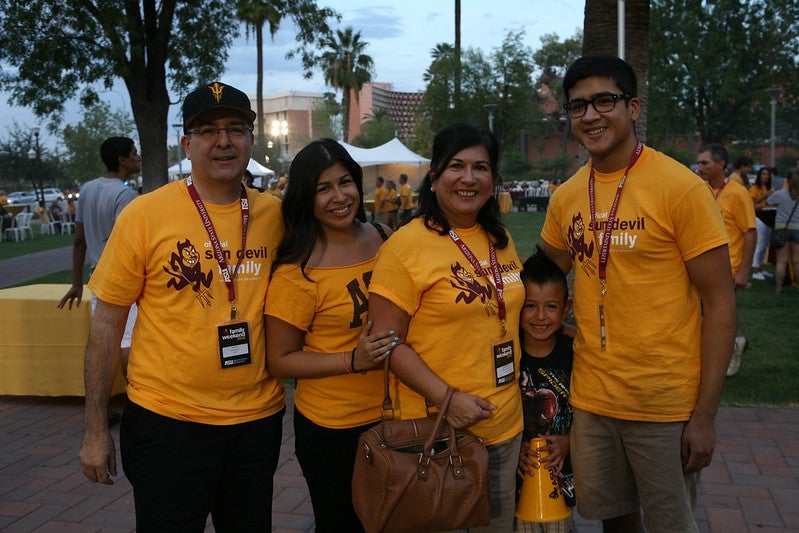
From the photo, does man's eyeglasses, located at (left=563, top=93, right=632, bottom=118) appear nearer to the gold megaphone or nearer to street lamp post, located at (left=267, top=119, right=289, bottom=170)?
the gold megaphone

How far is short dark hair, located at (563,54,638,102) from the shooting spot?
8.23 ft

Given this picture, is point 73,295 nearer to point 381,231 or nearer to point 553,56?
point 381,231

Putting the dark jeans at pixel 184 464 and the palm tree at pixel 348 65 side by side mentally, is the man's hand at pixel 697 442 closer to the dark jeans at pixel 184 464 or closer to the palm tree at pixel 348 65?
the dark jeans at pixel 184 464

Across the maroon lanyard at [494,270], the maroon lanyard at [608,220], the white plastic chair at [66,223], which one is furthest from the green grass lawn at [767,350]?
the white plastic chair at [66,223]

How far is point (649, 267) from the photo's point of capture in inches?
96.3

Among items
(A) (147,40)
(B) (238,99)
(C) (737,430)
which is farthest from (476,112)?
(B) (238,99)

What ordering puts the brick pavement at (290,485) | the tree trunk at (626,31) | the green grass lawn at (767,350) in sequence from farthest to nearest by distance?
the tree trunk at (626,31) < the green grass lawn at (767,350) < the brick pavement at (290,485)

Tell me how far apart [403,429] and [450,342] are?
1.10 ft

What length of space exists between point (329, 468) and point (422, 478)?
0.56m

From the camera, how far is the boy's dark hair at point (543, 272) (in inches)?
114

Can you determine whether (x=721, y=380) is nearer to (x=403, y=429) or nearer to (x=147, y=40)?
(x=403, y=429)

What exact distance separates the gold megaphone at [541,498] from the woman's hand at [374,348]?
767 millimetres

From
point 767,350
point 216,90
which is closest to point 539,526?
point 216,90

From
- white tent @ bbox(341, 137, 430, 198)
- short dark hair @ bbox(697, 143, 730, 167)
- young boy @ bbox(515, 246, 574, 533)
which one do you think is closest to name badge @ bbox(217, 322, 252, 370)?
young boy @ bbox(515, 246, 574, 533)
